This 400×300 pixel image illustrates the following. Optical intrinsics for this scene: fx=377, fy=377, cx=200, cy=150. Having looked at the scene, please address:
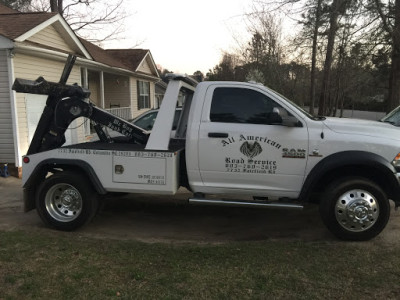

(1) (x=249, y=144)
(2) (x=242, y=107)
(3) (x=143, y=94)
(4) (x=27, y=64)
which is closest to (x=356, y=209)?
(1) (x=249, y=144)

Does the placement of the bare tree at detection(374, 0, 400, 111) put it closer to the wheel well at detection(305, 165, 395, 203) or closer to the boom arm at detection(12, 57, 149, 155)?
the wheel well at detection(305, 165, 395, 203)

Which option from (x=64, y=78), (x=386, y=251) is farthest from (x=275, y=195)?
(x=64, y=78)

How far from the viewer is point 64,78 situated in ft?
17.8

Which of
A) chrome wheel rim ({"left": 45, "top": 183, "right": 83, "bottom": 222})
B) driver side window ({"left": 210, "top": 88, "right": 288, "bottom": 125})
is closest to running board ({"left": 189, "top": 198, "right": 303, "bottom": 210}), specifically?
driver side window ({"left": 210, "top": 88, "right": 288, "bottom": 125})

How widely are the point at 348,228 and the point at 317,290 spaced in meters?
1.43

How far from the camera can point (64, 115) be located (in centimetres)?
539

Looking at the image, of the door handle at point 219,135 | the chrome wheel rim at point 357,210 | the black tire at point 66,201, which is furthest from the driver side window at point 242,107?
the black tire at point 66,201

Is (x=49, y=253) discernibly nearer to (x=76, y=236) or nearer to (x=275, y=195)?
(x=76, y=236)

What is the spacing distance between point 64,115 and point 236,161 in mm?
2547

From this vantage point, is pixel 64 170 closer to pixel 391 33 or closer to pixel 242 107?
pixel 242 107

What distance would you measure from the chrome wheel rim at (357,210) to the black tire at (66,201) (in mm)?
3268

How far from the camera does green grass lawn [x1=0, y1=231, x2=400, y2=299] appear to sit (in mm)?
3480

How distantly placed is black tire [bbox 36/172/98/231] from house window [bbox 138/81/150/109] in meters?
→ 17.1

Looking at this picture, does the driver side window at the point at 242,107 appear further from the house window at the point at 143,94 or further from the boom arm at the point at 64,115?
the house window at the point at 143,94
